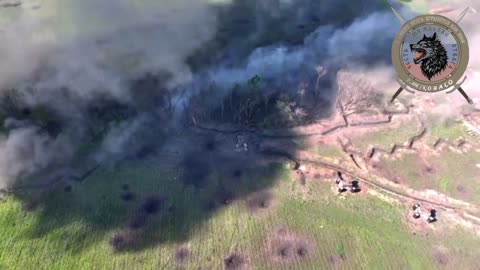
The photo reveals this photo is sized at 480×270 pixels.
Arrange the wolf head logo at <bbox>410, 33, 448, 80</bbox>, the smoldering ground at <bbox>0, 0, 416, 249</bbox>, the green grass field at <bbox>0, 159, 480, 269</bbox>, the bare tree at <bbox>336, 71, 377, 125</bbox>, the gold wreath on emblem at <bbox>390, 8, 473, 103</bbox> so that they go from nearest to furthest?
the gold wreath on emblem at <bbox>390, 8, 473, 103</bbox> → the green grass field at <bbox>0, 159, 480, 269</bbox> → the wolf head logo at <bbox>410, 33, 448, 80</bbox> → the smoldering ground at <bbox>0, 0, 416, 249</bbox> → the bare tree at <bbox>336, 71, 377, 125</bbox>

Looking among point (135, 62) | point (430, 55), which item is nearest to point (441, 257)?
point (430, 55)

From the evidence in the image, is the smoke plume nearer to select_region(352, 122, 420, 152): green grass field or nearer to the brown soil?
select_region(352, 122, 420, 152): green grass field

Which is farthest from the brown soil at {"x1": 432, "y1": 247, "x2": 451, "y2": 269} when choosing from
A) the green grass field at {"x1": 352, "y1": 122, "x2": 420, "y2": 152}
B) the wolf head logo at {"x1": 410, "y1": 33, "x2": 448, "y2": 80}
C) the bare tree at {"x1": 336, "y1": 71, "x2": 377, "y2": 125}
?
the bare tree at {"x1": 336, "y1": 71, "x2": 377, "y2": 125}

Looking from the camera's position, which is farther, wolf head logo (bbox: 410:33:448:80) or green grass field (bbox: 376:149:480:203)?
green grass field (bbox: 376:149:480:203)

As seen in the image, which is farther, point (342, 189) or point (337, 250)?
point (342, 189)

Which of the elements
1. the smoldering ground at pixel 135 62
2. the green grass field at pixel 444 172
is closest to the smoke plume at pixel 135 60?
the smoldering ground at pixel 135 62

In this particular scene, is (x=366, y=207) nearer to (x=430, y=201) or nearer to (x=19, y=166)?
(x=430, y=201)

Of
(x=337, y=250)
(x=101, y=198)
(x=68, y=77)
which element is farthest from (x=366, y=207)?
(x=68, y=77)
